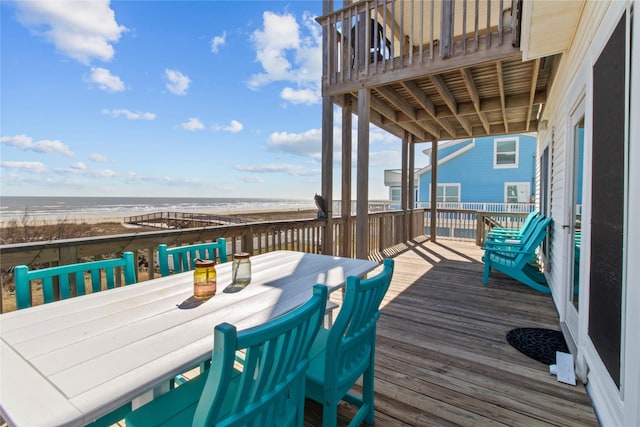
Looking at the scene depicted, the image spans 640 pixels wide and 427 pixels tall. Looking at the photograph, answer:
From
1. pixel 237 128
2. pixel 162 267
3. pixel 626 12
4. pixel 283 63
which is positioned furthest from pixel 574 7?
pixel 237 128

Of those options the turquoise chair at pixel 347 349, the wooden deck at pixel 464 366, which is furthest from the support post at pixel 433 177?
the turquoise chair at pixel 347 349

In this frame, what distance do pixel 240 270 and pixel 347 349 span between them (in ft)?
2.47

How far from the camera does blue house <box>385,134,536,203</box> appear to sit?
11.6 m

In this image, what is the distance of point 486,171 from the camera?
12.5 m

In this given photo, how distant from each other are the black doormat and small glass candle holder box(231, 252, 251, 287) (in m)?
2.26

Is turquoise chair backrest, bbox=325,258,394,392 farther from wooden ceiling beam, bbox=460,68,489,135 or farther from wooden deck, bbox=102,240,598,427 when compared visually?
wooden ceiling beam, bbox=460,68,489,135

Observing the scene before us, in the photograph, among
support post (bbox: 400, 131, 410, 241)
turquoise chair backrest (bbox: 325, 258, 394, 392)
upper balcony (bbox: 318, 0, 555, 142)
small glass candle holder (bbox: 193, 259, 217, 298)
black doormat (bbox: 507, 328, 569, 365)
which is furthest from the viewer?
support post (bbox: 400, 131, 410, 241)

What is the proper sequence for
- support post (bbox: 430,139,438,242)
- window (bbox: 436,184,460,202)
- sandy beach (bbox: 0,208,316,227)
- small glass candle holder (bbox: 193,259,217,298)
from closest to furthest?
small glass candle holder (bbox: 193,259,217,298) → support post (bbox: 430,139,438,242) → window (bbox: 436,184,460,202) → sandy beach (bbox: 0,208,316,227)

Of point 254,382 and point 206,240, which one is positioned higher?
point 206,240

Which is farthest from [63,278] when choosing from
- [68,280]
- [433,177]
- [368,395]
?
[433,177]

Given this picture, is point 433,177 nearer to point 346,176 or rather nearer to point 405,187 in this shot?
point 405,187

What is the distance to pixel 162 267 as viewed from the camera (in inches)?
78.1

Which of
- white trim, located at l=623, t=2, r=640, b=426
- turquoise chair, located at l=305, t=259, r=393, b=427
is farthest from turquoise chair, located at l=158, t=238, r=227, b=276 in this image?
white trim, located at l=623, t=2, r=640, b=426

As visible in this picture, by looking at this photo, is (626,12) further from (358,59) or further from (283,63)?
(283,63)
